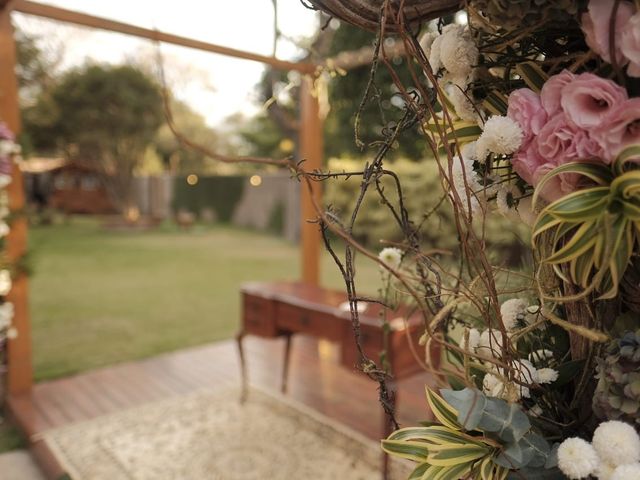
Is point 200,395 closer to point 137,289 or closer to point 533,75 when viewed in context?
point 533,75

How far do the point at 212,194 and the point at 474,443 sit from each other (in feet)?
53.4

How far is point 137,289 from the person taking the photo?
21.6 feet

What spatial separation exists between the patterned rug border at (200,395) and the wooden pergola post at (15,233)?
0.62 meters

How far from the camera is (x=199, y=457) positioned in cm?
250

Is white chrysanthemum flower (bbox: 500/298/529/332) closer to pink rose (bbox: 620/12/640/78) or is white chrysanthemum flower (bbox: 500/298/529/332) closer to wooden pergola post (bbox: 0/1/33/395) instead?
pink rose (bbox: 620/12/640/78)

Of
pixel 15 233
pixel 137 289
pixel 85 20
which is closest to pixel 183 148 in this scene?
pixel 137 289

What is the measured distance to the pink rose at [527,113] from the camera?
0.58 meters

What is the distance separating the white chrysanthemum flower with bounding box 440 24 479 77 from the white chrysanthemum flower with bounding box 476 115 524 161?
114 millimetres

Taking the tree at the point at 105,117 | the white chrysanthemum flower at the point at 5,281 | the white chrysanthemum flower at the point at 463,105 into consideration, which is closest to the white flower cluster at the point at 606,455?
the white chrysanthemum flower at the point at 463,105

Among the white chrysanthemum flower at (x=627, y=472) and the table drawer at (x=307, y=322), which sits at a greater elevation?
the white chrysanthemum flower at (x=627, y=472)

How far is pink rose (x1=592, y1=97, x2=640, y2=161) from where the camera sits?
1.66 ft

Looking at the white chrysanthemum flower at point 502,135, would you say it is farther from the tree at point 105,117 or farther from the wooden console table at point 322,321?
the tree at point 105,117

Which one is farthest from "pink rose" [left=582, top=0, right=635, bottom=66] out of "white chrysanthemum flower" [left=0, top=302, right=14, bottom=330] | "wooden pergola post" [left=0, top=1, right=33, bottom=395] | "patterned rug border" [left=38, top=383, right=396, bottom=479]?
"wooden pergola post" [left=0, top=1, right=33, bottom=395]

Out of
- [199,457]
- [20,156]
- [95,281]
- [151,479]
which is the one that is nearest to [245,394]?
[199,457]
